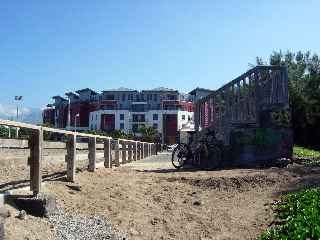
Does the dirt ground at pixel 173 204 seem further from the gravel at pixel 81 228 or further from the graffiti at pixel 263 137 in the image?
the graffiti at pixel 263 137

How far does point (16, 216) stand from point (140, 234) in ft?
5.86

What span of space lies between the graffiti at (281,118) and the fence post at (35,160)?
37.0 feet

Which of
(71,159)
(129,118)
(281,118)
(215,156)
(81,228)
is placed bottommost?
(81,228)

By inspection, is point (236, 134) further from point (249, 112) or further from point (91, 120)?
point (91, 120)

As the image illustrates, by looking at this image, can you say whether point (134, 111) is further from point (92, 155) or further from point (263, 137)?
point (92, 155)

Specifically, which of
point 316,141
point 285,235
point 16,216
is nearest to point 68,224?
point 16,216

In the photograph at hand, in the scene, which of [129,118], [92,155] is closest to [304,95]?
[92,155]

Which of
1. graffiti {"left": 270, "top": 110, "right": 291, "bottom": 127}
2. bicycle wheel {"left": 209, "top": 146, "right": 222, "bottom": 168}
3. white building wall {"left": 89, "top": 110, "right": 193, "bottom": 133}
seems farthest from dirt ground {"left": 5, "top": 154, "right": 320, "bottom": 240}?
white building wall {"left": 89, "top": 110, "right": 193, "bottom": 133}

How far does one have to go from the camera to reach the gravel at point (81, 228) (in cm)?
627

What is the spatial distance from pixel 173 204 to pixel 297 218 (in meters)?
2.51

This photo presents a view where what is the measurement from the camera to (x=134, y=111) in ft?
413

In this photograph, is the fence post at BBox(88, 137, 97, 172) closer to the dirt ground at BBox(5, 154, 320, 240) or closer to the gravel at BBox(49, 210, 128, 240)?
the dirt ground at BBox(5, 154, 320, 240)

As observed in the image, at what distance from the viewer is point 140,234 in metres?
7.16

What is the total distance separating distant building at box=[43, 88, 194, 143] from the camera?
121688mm
